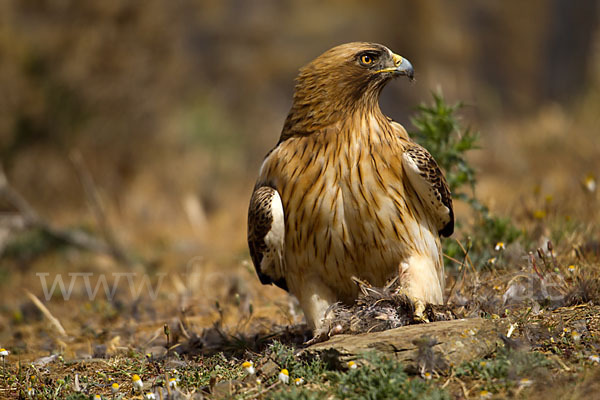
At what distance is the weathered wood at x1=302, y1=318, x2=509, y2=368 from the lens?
2.93 metres

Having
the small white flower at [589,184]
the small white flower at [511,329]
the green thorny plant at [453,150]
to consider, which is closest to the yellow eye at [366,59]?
the green thorny plant at [453,150]

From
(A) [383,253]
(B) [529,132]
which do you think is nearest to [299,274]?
(A) [383,253]

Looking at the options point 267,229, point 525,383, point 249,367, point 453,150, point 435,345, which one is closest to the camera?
point 525,383

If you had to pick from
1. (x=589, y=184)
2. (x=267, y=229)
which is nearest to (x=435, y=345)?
(x=267, y=229)

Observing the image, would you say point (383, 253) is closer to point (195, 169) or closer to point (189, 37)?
point (195, 169)

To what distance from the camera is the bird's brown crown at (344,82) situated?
12.1 feet

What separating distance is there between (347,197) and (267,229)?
0.50m

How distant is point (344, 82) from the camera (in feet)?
12.1

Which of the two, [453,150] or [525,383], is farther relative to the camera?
[453,150]

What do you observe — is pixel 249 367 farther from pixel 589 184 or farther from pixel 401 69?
pixel 589 184

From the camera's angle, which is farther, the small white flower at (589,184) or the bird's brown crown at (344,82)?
the small white flower at (589,184)

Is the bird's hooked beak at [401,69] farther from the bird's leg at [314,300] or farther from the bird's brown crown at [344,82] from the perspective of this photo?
the bird's leg at [314,300]

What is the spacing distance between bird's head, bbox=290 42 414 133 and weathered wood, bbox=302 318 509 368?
1.31 meters

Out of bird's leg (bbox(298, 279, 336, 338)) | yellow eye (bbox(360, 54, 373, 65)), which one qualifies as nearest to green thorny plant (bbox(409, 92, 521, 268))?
yellow eye (bbox(360, 54, 373, 65))
